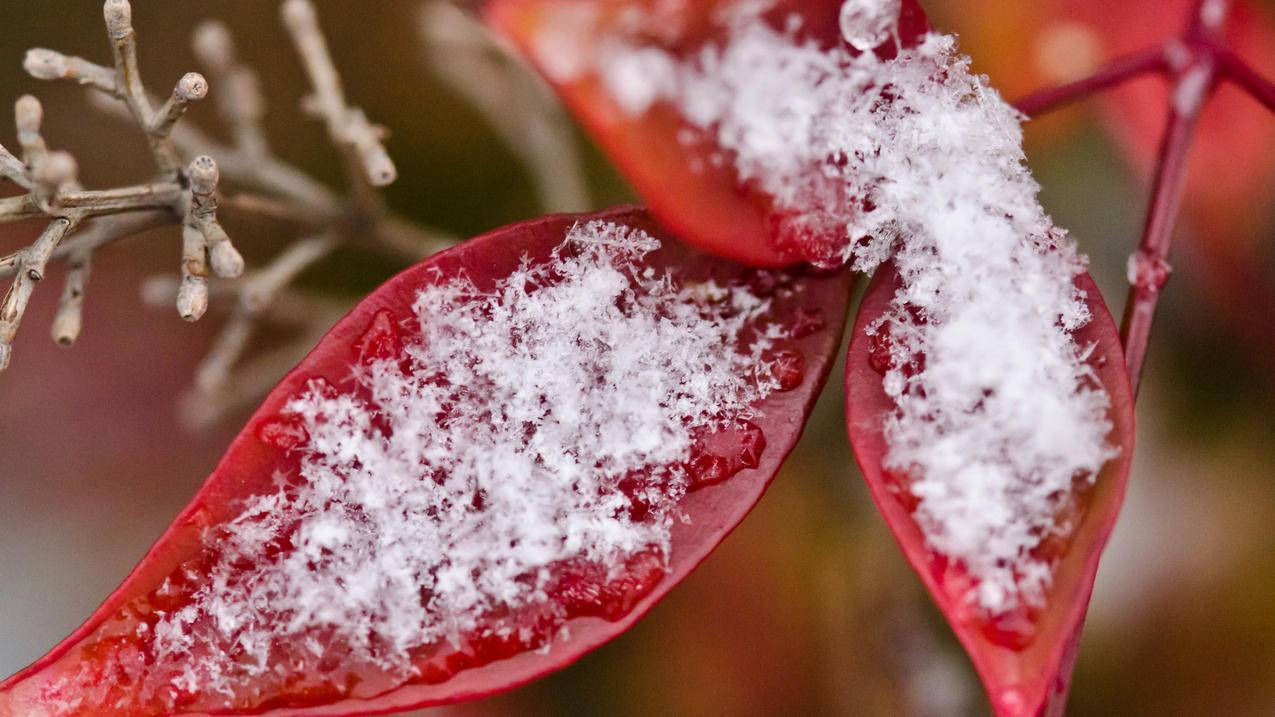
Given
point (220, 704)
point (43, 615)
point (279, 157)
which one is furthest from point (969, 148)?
point (43, 615)

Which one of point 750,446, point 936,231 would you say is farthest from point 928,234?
point 750,446

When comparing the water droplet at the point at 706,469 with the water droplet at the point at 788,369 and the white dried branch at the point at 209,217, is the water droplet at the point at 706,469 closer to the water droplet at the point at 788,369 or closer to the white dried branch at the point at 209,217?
the water droplet at the point at 788,369

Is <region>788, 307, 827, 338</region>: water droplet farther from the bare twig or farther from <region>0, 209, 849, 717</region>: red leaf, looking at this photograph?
the bare twig

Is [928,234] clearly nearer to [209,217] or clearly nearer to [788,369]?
[788,369]

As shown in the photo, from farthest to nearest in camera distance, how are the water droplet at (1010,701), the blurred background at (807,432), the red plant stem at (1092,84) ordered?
1. the blurred background at (807,432)
2. the red plant stem at (1092,84)
3. the water droplet at (1010,701)

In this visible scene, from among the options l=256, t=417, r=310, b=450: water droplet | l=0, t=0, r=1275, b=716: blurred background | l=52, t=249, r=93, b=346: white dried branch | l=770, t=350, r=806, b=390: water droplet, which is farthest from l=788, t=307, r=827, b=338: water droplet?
l=0, t=0, r=1275, b=716: blurred background

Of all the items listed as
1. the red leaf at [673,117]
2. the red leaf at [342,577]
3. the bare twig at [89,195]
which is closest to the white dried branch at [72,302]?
the bare twig at [89,195]

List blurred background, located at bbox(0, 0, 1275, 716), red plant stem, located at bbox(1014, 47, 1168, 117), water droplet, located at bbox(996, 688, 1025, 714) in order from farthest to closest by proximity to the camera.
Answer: blurred background, located at bbox(0, 0, 1275, 716) < red plant stem, located at bbox(1014, 47, 1168, 117) < water droplet, located at bbox(996, 688, 1025, 714)
